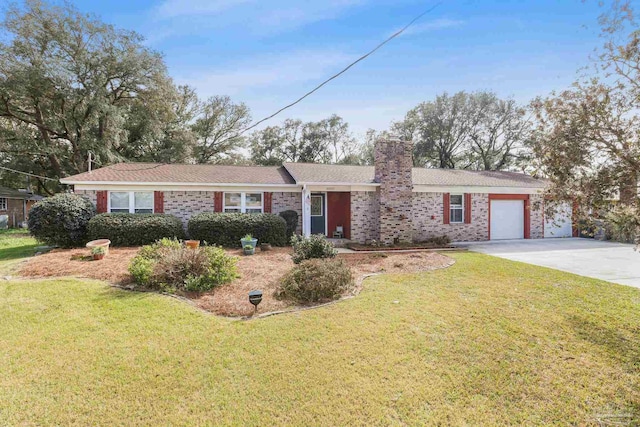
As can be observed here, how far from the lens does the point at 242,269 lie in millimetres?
8641

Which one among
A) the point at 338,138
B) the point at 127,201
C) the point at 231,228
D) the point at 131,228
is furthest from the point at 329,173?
the point at 338,138

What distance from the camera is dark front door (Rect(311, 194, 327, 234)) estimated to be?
15.4 m

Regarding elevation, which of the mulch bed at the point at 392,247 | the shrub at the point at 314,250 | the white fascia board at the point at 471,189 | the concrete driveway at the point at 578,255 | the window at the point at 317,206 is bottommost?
the concrete driveway at the point at 578,255

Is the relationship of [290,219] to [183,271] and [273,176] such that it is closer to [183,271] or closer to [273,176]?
[273,176]

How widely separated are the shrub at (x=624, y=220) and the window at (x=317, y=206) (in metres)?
11.3

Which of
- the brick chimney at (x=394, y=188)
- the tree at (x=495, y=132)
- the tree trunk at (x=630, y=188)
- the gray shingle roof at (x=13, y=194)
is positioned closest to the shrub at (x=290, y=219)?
the brick chimney at (x=394, y=188)

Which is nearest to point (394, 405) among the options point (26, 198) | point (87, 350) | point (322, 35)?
point (87, 350)

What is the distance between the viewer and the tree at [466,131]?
3139 centimetres

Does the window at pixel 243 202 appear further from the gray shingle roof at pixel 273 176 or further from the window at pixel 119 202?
the window at pixel 119 202

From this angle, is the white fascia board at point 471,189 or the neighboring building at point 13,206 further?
the neighboring building at point 13,206

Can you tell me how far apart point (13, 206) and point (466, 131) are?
1712 inches

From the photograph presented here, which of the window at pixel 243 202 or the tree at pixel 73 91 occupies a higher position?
the tree at pixel 73 91

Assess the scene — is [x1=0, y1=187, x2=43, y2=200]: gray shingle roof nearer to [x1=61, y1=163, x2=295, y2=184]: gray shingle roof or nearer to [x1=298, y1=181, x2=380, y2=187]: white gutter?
[x1=61, y1=163, x2=295, y2=184]: gray shingle roof

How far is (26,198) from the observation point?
89.9ft
